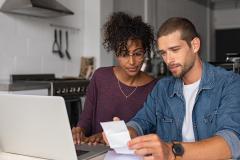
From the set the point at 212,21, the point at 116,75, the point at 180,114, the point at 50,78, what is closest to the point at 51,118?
the point at 180,114

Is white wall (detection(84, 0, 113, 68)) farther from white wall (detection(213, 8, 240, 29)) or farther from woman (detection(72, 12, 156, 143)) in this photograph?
white wall (detection(213, 8, 240, 29))

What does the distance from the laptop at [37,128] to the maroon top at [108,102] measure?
57cm

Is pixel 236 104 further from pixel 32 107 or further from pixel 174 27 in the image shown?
pixel 32 107

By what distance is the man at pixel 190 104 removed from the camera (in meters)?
1.06

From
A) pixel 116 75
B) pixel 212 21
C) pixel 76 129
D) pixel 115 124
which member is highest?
pixel 212 21

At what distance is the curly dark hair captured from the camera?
1675mm

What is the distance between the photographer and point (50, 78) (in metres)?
3.29

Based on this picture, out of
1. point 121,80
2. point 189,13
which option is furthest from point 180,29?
point 189,13

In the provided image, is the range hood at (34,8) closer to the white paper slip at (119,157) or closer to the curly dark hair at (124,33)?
the curly dark hair at (124,33)

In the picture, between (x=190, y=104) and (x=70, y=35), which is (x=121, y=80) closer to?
(x=190, y=104)

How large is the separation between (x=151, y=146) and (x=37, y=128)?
0.35 m

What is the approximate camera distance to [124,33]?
1701 mm

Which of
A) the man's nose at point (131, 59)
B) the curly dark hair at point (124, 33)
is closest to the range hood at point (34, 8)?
the curly dark hair at point (124, 33)

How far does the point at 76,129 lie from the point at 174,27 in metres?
0.60
